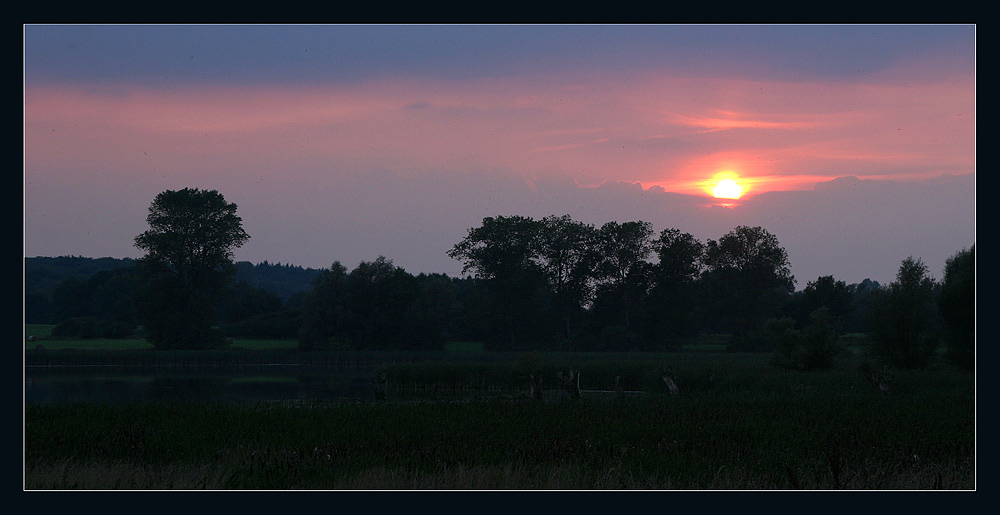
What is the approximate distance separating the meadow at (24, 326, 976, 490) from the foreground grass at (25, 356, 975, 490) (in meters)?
0.05

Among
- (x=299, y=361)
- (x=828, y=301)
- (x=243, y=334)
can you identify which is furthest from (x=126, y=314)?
(x=828, y=301)

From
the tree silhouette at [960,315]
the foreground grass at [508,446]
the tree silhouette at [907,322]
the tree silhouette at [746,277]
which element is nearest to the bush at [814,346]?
the tree silhouette at [907,322]

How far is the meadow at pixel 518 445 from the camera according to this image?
15516mm

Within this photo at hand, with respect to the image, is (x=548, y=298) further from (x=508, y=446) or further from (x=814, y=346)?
(x=508, y=446)

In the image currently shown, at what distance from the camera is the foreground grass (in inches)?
612

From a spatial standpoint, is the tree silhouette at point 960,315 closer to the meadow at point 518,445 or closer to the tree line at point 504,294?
the meadow at point 518,445

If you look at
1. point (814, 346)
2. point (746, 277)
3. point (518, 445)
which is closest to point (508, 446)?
point (518, 445)

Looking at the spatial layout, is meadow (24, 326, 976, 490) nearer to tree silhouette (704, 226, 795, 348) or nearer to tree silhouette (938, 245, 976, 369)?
tree silhouette (938, 245, 976, 369)

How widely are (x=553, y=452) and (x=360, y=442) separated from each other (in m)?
4.23

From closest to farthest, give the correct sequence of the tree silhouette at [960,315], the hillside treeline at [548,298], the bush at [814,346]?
the tree silhouette at [960,315] → the bush at [814,346] → the hillside treeline at [548,298]

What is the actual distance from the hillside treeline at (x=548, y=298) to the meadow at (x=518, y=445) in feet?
188

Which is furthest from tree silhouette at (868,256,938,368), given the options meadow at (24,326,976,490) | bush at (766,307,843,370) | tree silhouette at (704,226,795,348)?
tree silhouette at (704,226,795,348)

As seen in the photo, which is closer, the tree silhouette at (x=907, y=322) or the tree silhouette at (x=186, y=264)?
the tree silhouette at (x=907, y=322)

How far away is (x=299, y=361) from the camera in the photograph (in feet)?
244
